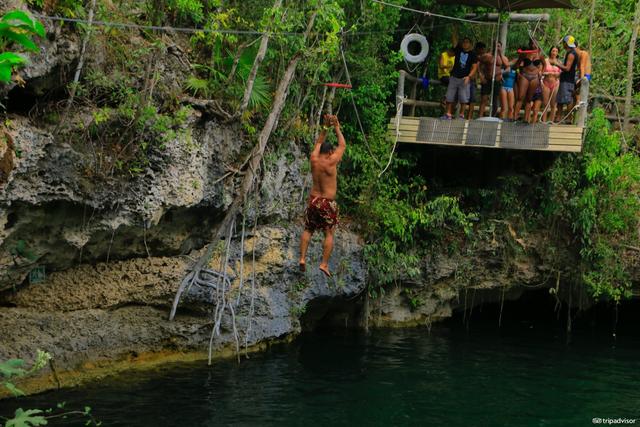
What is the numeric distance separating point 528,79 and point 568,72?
0.74 meters

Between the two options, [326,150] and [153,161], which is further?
[326,150]

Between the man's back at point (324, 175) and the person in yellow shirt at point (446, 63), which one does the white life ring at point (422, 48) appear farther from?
the man's back at point (324, 175)

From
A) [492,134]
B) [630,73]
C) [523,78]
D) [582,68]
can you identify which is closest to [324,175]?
[492,134]

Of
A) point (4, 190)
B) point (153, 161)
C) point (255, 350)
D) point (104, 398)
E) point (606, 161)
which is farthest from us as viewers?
point (606, 161)

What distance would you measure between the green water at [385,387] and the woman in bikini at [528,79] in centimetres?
434

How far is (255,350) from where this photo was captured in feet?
43.4

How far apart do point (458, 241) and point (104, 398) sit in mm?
7746

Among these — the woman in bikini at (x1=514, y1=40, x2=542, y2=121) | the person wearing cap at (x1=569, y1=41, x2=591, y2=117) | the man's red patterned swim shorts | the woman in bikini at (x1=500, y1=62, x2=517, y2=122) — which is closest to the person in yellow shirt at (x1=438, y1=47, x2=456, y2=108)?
the woman in bikini at (x1=500, y1=62, x2=517, y2=122)

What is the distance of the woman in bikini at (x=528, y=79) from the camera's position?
14.5 metres

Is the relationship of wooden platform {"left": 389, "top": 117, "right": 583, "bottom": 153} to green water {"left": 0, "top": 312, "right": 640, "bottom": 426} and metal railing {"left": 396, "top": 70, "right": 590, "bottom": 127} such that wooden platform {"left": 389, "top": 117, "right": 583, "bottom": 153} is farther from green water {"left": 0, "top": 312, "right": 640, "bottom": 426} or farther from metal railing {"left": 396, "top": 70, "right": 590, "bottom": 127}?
green water {"left": 0, "top": 312, "right": 640, "bottom": 426}

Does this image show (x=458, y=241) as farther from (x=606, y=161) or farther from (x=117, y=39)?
(x=117, y=39)

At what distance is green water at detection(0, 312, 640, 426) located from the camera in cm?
1039

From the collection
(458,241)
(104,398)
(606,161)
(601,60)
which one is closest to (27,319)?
(104,398)

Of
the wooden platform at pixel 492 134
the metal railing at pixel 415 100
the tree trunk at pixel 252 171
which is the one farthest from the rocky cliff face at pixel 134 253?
the metal railing at pixel 415 100
